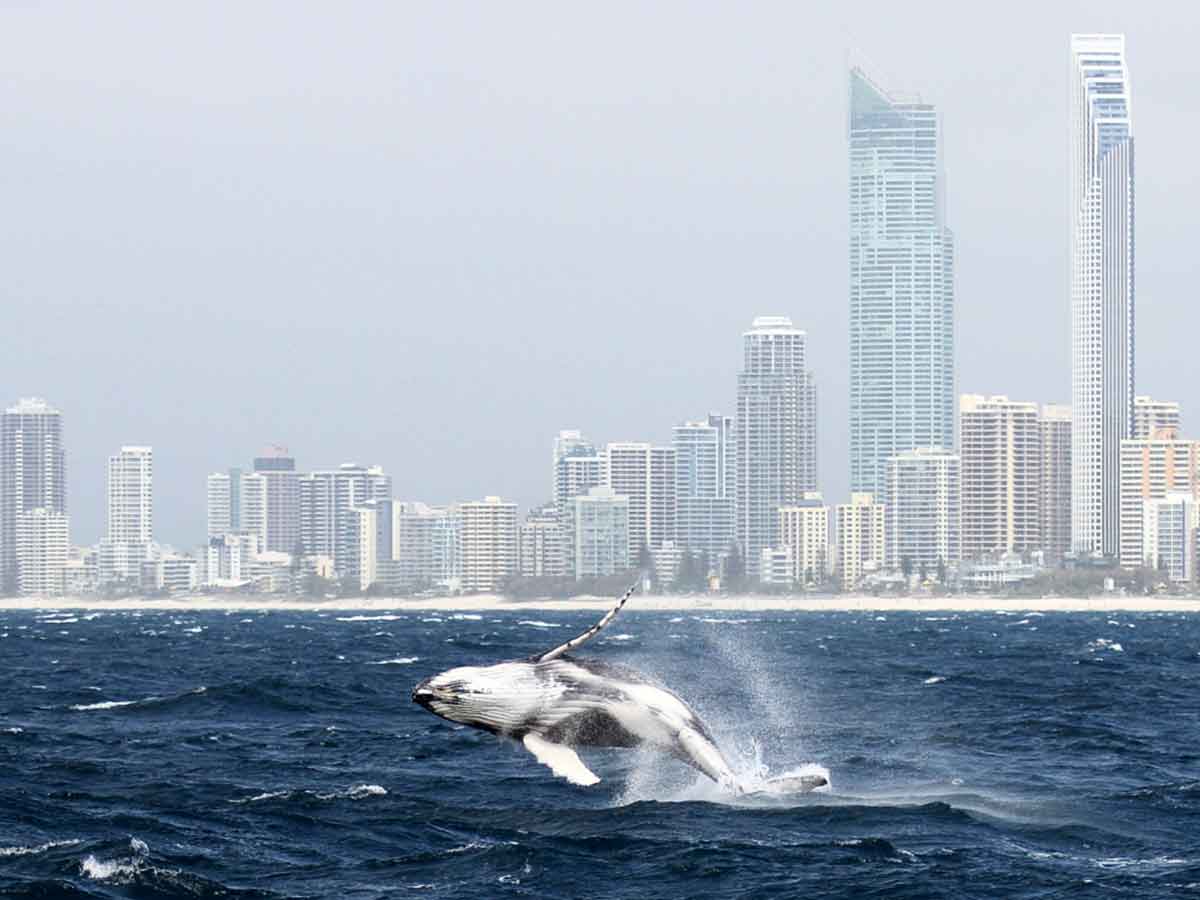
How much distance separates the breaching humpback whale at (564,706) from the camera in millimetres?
29641

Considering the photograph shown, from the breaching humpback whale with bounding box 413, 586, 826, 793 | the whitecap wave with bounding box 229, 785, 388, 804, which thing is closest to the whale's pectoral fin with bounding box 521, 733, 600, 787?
the breaching humpback whale with bounding box 413, 586, 826, 793

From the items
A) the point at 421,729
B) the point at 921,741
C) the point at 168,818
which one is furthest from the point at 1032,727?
the point at 168,818

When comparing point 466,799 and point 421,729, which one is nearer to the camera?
point 466,799

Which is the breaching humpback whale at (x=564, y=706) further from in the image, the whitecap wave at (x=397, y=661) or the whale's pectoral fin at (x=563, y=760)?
the whitecap wave at (x=397, y=661)

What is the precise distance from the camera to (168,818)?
3475 centimetres

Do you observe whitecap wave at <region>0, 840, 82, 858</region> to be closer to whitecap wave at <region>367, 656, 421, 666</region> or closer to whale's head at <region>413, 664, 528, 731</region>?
whale's head at <region>413, 664, 528, 731</region>

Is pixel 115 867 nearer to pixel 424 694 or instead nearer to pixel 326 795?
pixel 424 694

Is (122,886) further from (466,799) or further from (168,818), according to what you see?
(466,799)

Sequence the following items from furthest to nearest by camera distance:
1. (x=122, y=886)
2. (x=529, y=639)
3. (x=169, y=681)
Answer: (x=529, y=639) < (x=169, y=681) < (x=122, y=886)

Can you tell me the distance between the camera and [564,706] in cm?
3050

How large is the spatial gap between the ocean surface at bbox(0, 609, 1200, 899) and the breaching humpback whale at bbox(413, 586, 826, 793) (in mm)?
1521

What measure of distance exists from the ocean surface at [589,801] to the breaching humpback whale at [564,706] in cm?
152

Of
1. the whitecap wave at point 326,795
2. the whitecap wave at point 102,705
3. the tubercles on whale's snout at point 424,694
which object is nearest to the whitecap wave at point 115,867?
the tubercles on whale's snout at point 424,694

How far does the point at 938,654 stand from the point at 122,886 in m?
87.4
